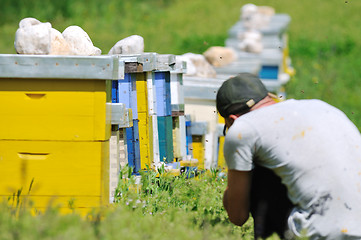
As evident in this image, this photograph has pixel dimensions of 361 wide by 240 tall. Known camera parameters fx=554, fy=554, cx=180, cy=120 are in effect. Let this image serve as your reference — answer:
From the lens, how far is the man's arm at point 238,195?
243cm

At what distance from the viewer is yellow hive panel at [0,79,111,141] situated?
2.74 meters

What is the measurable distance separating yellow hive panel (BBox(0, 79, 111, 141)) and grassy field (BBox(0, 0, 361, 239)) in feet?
1.32

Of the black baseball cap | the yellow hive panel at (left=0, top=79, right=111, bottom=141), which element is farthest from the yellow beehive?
the black baseball cap

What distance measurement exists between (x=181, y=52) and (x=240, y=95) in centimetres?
1075

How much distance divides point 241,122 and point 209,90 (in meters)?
2.21

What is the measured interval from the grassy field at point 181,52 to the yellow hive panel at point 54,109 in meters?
0.40

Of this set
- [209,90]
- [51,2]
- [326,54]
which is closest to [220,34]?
[326,54]

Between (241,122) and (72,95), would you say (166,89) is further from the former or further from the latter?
(241,122)

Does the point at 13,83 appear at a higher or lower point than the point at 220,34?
lower

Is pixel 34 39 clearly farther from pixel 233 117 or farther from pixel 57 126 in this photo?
pixel 233 117

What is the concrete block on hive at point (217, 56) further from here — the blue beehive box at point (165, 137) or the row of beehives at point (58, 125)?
the row of beehives at point (58, 125)

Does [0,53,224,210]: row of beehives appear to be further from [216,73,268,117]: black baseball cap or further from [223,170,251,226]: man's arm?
[223,170,251,226]: man's arm

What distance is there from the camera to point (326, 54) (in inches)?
573

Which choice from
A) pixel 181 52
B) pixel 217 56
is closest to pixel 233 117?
pixel 217 56
